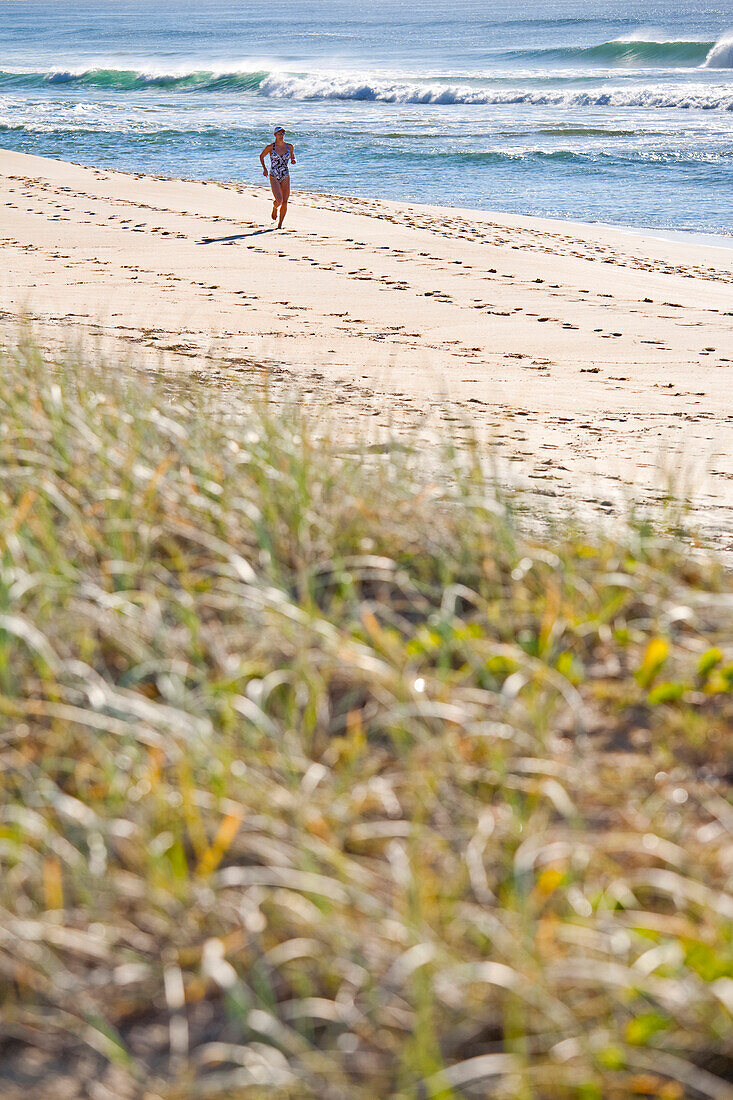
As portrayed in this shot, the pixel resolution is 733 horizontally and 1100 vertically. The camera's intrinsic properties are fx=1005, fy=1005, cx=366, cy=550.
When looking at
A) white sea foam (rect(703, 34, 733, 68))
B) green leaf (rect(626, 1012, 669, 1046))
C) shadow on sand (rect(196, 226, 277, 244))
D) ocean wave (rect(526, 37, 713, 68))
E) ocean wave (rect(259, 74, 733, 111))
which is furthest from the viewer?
ocean wave (rect(526, 37, 713, 68))

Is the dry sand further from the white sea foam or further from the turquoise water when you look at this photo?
the white sea foam

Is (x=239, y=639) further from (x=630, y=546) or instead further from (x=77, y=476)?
(x=630, y=546)

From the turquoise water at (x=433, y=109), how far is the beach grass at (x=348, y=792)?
46.1ft

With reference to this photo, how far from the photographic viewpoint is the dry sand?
607 centimetres

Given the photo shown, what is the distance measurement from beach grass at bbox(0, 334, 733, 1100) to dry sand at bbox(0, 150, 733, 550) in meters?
1.26

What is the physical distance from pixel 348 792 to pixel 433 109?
34235mm

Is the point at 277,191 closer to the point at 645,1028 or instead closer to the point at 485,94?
the point at 645,1028

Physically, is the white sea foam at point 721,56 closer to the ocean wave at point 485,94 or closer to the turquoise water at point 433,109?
the turquoise water at point 433,109

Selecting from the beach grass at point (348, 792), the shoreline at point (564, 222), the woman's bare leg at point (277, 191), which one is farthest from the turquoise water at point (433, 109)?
the beach grass at point (348, 792)

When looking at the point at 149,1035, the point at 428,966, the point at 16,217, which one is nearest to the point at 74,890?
the point at 149,1035

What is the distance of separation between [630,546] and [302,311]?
22.0 feet

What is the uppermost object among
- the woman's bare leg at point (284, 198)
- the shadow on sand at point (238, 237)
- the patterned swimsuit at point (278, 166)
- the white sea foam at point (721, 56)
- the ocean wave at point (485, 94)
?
the white sea foam at point (721, 56)

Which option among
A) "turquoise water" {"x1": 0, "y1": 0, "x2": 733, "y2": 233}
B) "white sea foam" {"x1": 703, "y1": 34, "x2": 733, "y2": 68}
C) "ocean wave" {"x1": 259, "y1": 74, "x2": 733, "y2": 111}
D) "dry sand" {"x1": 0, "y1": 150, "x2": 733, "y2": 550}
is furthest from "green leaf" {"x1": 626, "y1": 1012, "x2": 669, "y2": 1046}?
"white sea foam" {"x1": 703, "y1": 34, "x2": 733, "y2": 68}

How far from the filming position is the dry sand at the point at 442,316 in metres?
6.07
